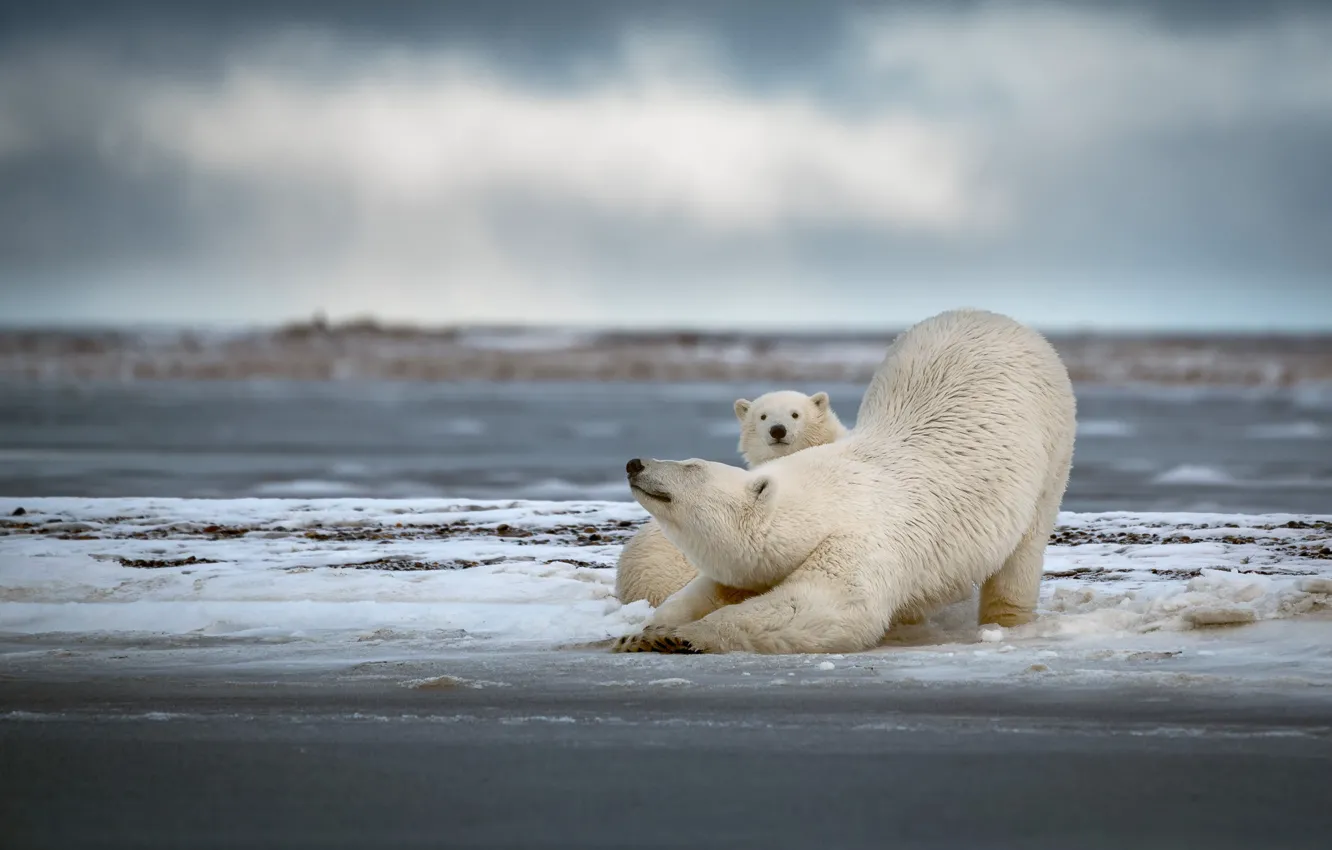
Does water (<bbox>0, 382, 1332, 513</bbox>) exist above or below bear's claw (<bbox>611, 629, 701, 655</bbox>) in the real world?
above

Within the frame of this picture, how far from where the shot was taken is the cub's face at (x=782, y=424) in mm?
7859

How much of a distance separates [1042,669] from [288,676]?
2.82 meters

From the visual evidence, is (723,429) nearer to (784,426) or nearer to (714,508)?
(784,426)

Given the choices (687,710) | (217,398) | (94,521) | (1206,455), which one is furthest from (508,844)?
(217,398)

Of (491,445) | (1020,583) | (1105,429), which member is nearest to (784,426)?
(1020,583)

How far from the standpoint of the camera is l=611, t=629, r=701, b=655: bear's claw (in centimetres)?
618

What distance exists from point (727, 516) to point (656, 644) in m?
0.60

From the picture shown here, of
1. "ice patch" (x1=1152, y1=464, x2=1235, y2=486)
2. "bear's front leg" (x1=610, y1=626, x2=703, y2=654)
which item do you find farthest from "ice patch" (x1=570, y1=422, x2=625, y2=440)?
"bear's front leg" (x1=610, y1=626, x2=703, y2=654)

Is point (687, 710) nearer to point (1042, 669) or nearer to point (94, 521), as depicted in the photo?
point (1042, 669)

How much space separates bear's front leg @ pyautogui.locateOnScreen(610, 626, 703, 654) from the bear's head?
15.1 inches

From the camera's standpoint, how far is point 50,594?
7531 millimetres

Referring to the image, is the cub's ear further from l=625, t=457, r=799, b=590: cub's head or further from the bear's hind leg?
the bear's hind leg

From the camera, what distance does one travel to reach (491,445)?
20.8 metres

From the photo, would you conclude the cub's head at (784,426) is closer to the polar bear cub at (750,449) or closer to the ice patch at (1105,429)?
the polar bear cub at (750,449)
